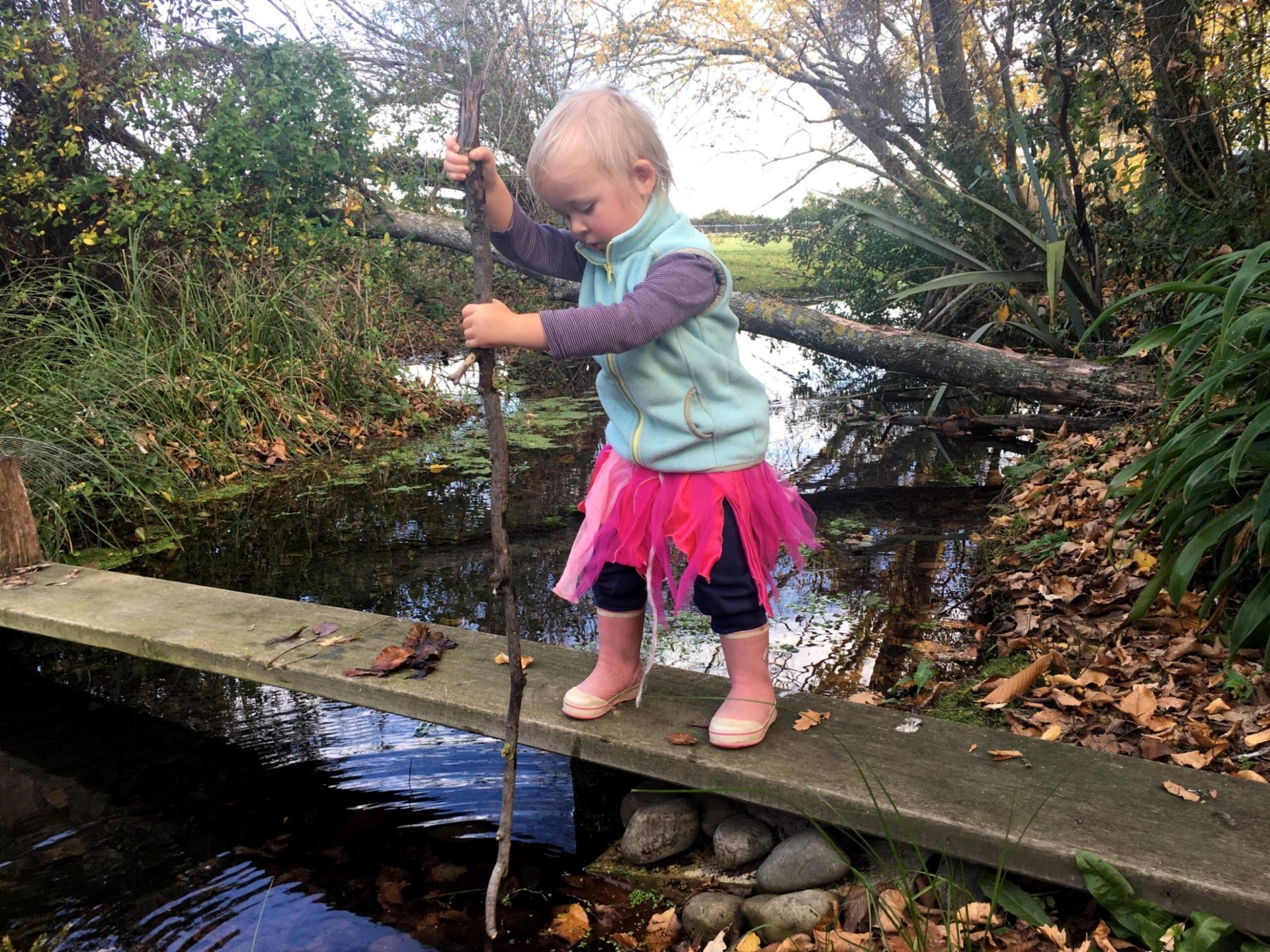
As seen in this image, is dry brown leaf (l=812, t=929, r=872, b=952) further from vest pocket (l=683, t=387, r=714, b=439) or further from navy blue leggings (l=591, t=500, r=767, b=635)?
vest pocket (l=683, t=387, r=714, b=439)

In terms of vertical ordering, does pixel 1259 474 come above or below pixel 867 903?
above

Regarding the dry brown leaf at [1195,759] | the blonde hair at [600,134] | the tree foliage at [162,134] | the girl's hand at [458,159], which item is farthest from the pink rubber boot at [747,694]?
the tree foliage at [162,134]

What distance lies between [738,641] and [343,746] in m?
1.43

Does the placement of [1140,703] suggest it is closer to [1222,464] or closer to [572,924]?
[1222,464]

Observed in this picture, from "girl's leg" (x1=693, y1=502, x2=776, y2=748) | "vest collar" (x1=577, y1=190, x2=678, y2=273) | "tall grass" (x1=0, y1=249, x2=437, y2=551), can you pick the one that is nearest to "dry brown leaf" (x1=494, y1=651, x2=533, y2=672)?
"girl's leg" (x1=693, y1=502, x2=776, y2=748)

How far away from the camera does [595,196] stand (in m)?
2.18

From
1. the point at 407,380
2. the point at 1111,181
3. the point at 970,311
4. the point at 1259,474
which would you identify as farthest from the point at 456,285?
the point at 1259,474

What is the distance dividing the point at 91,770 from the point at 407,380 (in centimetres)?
509

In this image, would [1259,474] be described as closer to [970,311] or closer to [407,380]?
[970,311]

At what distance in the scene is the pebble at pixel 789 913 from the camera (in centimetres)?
204

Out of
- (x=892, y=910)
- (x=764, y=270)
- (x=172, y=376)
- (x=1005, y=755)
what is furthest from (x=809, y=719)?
(x=764, y=270)

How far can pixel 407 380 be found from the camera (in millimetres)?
7793

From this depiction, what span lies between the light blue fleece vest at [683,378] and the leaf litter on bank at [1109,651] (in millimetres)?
1234

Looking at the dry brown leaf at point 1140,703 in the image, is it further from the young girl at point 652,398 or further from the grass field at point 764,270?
the grass field at point 764,270
